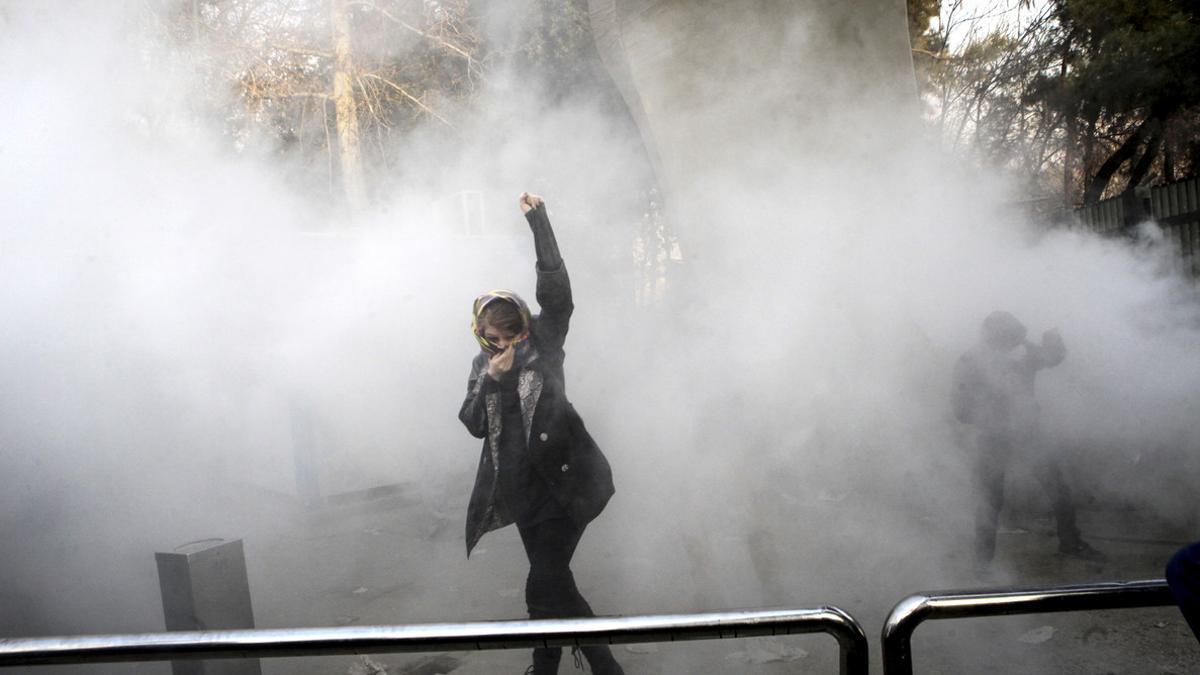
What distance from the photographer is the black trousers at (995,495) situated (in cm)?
346

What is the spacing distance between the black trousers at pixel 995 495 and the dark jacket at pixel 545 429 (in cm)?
195

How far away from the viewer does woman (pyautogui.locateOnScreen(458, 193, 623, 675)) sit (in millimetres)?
2393

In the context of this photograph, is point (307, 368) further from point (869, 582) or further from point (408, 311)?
point (869, 582)

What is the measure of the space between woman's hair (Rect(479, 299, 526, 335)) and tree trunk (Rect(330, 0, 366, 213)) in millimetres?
5041

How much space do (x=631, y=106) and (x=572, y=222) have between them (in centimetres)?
286

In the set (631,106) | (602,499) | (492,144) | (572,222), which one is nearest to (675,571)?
(602,499)

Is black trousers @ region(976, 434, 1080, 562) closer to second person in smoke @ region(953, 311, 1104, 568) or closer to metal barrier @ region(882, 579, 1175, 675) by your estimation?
second person in smoke @ region(953, 311, 1104, 568)

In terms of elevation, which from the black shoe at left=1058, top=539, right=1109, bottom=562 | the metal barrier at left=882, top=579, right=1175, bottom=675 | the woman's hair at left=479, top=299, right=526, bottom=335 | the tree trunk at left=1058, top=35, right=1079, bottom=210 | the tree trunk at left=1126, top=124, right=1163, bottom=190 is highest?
the tree trunk at left=1058, top=35, right=1079, bottom=210

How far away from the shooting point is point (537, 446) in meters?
2.39

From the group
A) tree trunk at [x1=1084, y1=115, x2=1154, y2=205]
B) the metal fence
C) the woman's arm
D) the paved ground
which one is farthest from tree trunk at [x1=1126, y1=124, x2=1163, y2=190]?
the woman's arm

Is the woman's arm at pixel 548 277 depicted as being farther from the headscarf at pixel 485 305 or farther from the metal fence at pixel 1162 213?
the metal fence at pixel 1162 213

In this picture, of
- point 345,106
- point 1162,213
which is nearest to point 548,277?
point 1162,213

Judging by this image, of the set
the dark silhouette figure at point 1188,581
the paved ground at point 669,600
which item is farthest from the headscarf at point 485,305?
the dark silhouette figure at point 1188,581

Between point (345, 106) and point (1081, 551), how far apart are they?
7.88 meters
